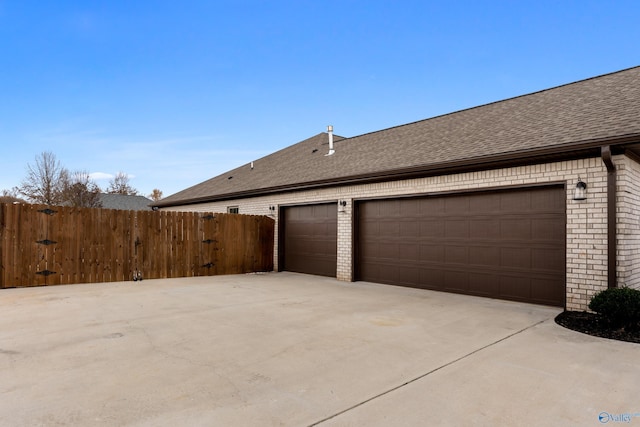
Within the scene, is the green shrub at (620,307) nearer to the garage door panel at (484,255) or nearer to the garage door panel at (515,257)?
the garage door panel at (515,257)

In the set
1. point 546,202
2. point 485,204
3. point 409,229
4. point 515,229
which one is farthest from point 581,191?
point 409,229

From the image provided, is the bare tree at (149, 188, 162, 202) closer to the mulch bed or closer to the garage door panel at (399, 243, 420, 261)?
the garage door panel at (399, 243, 420, 261)

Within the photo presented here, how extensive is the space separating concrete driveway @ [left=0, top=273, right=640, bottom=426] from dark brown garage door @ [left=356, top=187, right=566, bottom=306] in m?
0.74

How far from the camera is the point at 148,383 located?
3051 millimetres

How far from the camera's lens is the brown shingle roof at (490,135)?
639 centimetres

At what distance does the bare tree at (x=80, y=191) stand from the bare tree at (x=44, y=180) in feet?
1.82

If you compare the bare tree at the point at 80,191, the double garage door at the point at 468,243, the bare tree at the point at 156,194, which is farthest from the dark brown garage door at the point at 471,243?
the bare tree at the point at 156,194

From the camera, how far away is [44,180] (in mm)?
29484

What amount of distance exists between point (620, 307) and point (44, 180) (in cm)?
3669

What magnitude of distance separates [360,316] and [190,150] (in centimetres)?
2318

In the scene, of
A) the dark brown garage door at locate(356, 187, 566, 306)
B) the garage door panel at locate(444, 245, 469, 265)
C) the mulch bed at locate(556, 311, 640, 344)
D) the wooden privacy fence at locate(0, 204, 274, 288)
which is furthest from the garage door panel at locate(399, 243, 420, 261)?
the wooden privacy fence at locate(0, 204, 274, 288)

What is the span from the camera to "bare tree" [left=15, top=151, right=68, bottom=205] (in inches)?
1148

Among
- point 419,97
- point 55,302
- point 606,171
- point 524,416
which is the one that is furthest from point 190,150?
point 524,416

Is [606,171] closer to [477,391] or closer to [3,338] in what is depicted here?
[477,391]
